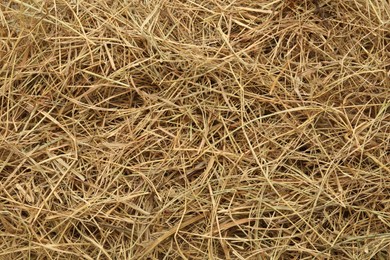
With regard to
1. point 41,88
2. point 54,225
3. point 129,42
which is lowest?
point 54,225

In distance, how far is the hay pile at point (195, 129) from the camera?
1.56 m

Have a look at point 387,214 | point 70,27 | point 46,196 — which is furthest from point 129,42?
point 387,214

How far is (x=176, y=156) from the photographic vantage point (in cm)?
161

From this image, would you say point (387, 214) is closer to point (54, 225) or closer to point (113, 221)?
point (113, 221)

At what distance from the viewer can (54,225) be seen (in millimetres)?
1584

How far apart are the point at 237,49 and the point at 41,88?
585 mm

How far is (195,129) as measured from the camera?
163 cm

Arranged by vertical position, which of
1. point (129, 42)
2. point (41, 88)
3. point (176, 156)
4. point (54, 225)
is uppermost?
point (129, 42)

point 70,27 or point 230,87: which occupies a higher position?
point 70,27

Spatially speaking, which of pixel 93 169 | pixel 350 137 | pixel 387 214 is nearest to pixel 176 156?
pixel 93 169

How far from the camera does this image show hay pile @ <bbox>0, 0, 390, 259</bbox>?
1560 mm

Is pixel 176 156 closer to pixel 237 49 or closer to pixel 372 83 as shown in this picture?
pixel 237 49

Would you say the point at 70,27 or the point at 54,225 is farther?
the point at 70,27

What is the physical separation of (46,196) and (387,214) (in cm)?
93
